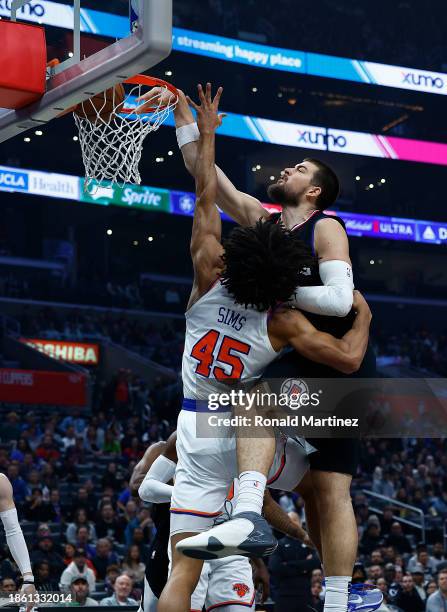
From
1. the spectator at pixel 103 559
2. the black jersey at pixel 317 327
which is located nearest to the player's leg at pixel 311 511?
the black jersey at pixel 317 327

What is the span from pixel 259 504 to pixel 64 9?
20.9m

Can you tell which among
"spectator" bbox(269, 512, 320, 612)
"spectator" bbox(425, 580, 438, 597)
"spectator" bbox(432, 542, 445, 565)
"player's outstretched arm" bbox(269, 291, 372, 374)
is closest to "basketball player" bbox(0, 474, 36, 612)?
"player's outstretched arm" bbox(269, 291, 372, 374)

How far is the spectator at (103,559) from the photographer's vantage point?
12742mm

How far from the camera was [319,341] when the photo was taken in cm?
475

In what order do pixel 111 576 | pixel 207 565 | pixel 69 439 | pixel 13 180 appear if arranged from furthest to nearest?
pixel 13 180
pixel 69 439
pixel 111 576
pixel 207 565

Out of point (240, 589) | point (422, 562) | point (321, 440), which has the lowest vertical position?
point (422, 562)

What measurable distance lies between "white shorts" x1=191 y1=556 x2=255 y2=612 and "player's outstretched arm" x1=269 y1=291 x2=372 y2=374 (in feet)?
5.12

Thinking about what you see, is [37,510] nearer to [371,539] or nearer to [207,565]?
[371,539]

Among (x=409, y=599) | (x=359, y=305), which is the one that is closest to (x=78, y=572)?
(x=409, y=599)

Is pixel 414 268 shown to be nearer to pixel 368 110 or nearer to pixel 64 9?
pixel 368 110

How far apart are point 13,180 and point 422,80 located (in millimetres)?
13310

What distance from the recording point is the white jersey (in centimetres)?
487

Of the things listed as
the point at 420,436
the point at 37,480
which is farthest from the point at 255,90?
the point at 37,480

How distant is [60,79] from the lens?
17.8 feet
